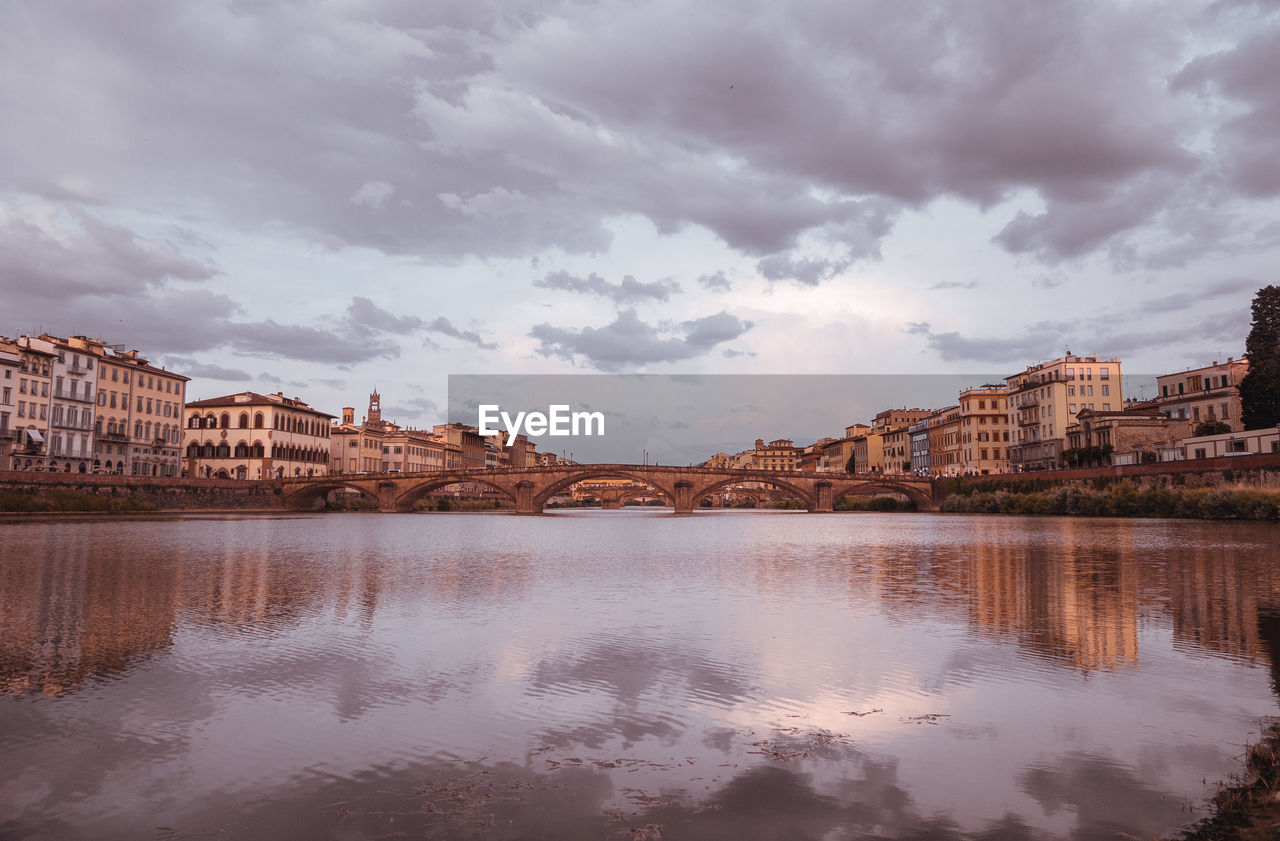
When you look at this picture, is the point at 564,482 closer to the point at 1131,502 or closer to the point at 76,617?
the point at 1131,502

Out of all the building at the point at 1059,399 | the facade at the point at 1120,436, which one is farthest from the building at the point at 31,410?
the building at the point at 1059,399

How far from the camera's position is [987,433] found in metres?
108

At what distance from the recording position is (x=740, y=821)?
534cm

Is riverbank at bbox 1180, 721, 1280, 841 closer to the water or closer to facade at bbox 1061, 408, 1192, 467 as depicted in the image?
the water

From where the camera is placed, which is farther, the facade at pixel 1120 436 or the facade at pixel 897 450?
the facade at pixel 897 450

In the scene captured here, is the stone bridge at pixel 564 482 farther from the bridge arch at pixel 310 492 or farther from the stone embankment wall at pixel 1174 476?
the stone embankment wall at pixel 1174 476

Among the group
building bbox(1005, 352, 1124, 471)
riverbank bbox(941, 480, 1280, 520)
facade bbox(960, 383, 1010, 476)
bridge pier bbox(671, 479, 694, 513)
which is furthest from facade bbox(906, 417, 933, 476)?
riverbank bbox(941, 480, 1280, 520)

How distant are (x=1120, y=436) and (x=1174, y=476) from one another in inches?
854

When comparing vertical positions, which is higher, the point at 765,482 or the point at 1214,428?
the point at 1214,428

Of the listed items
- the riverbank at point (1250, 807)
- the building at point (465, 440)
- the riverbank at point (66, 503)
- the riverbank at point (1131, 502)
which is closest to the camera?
the riverbank at point (1250, 807)

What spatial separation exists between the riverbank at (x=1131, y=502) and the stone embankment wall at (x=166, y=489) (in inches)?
2638

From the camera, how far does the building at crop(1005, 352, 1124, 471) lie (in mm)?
93188

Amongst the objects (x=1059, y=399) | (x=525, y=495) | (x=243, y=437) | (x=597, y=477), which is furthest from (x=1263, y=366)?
(x=243, y=437)

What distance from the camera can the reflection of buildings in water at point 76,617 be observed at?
9.36 metres
